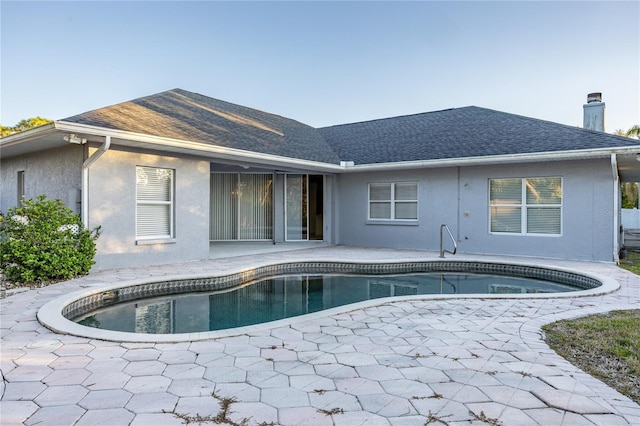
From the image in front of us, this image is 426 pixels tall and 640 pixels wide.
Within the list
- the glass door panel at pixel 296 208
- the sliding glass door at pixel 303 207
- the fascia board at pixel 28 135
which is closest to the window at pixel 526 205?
the sliding glass door at pixel 303 207

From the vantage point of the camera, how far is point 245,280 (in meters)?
8.41

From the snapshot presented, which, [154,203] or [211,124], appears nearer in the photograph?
[154,203]

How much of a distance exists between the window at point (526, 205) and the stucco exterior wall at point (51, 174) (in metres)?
10.5

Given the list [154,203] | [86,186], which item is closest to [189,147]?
[154,203]

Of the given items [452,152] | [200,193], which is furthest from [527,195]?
[200,193]

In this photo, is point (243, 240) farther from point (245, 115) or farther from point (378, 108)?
point (378, 108)

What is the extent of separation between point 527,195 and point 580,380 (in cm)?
881

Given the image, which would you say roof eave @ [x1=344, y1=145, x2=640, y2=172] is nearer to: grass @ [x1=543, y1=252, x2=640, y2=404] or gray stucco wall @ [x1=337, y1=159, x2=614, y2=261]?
gray stucco wall @ [x1=337, y1=159, x2=614, y2=261]

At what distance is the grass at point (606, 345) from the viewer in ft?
10.4

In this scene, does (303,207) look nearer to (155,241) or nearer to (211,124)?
(211,124)

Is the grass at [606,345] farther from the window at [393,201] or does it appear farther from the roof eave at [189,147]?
the window at [393,201]

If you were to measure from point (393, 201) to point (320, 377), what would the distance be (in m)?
10.5

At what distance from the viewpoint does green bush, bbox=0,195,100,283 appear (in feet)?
21.9

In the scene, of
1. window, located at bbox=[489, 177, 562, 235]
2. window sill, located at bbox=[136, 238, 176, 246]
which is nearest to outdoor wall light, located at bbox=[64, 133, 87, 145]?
window sill, located at bbox=[136, 238, 176, 246]
